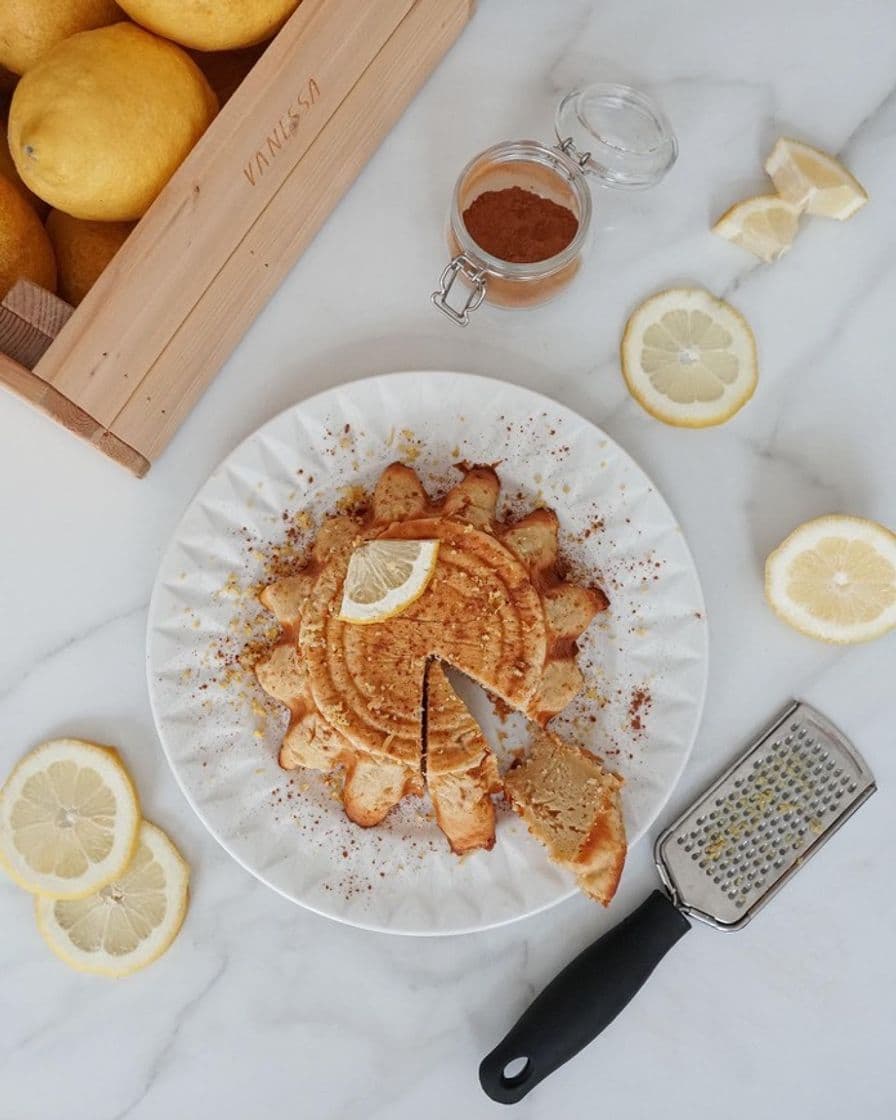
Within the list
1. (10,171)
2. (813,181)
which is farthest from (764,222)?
(10,171)

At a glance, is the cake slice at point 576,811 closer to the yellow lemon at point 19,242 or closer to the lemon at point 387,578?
the lemon at point 387,578

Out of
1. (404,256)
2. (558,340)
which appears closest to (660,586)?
(558,340)

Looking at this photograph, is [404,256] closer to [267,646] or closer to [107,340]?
[107,340]

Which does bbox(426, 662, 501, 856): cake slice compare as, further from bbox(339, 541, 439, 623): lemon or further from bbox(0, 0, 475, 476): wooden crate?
bbox(0, 0, 475, 476): wooden crate

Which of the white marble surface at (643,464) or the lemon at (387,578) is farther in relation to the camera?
the white marble surface at (643,464)

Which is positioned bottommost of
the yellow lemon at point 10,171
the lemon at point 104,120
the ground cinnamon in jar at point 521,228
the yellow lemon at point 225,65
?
the yellow lemon at point 10,171

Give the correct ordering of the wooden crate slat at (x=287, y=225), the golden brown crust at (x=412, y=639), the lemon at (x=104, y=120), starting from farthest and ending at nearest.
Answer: the golden brown crust at (x=412, y=639)
the wooden crate slat at (x=287, y=225)
the lemon at (x=104, y=120)

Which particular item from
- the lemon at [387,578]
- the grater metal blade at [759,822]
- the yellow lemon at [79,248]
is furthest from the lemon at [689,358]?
the yellow lemon at [79,248]
